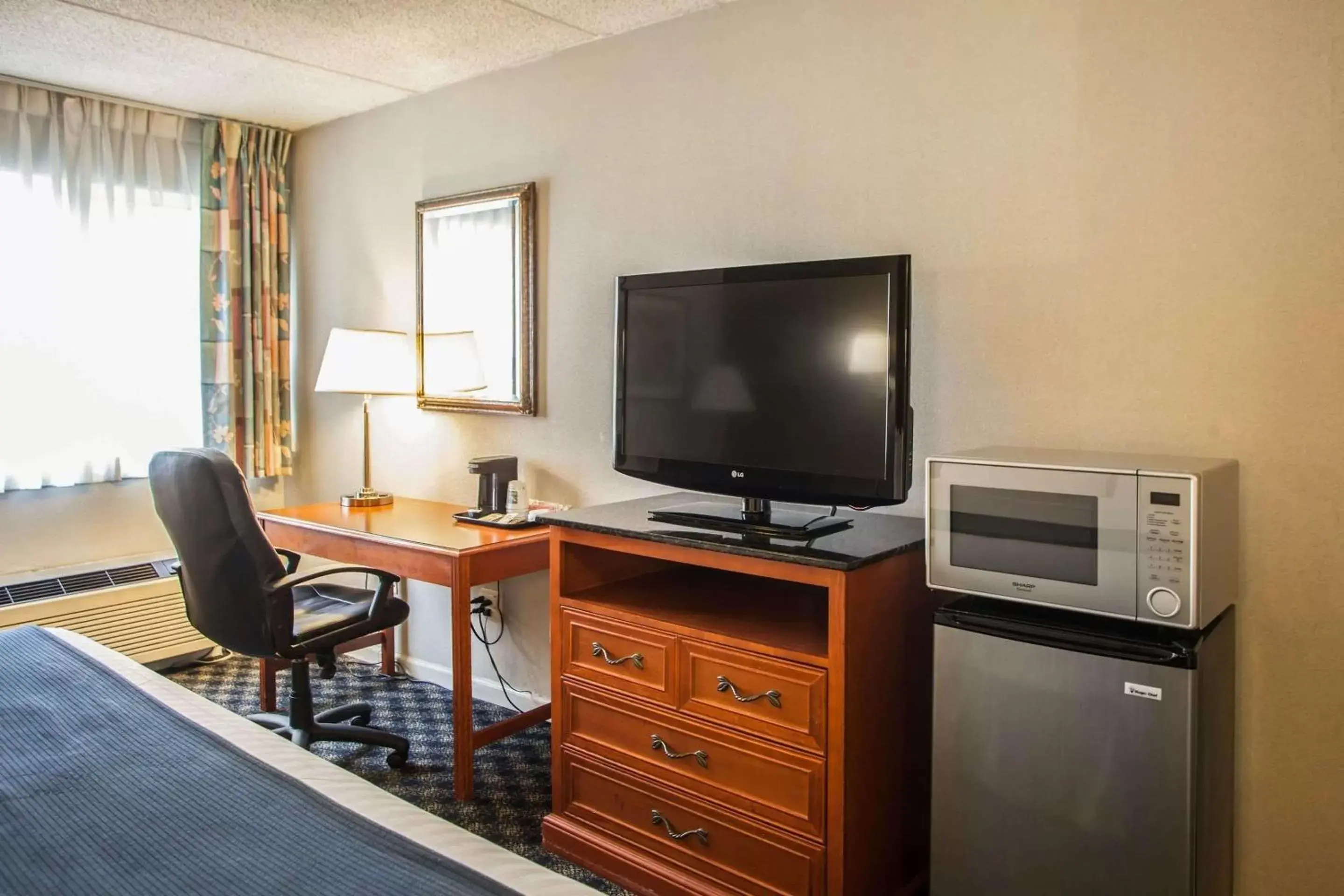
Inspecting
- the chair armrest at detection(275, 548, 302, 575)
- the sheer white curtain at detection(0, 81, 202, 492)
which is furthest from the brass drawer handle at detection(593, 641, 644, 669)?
the sheer white curtain at detection(0, 81, 202, 492)

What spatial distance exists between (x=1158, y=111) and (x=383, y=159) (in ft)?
9.34

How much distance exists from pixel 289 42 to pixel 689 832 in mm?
2679

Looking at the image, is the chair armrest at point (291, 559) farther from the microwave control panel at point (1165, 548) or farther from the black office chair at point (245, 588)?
the microwave control panel at point (1165, 548)

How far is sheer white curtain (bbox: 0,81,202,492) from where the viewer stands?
3506mm

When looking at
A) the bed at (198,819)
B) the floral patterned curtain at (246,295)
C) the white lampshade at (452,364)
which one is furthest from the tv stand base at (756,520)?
the floral patterned curtain at (246,295)

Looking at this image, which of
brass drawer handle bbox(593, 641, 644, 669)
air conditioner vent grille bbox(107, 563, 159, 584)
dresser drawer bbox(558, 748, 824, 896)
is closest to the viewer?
dresser drawer bbox(558, 748, 824, 896)

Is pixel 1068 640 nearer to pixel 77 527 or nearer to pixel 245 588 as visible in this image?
pixel 245 588

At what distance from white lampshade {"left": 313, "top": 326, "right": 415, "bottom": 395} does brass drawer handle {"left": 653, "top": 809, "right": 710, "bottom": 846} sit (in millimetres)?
1935

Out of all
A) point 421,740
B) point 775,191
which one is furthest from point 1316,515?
point 421,740

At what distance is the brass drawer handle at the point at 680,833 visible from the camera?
83.7 inches

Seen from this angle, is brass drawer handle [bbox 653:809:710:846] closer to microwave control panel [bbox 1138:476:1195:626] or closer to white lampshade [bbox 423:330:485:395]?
microwave control panel [bbox 1138:476:1195:626]

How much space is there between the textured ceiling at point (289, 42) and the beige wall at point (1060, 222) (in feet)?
0.71

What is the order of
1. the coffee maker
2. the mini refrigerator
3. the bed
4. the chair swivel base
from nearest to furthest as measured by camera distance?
the bed, the mini refrigerator, the chair swivel base, the coffee maker

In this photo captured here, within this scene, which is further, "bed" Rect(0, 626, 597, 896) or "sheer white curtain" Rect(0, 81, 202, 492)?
"sheer white curtain" Rect(0, 81, 202, 492)
